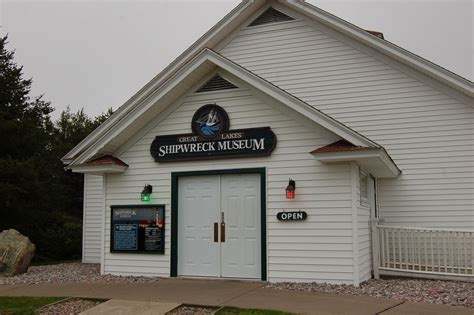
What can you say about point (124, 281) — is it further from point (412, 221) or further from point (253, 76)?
point (412, 221)

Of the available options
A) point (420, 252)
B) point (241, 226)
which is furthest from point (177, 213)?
point (420, 252)

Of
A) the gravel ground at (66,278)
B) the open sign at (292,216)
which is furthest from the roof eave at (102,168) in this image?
the open sign at (292,216)

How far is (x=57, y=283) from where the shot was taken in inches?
457

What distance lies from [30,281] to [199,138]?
5223mm

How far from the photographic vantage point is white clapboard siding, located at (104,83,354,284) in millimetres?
10602

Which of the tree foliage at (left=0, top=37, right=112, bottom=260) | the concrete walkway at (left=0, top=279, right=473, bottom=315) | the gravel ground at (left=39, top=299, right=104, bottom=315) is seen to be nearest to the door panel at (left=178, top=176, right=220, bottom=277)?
the concrete walkway at (left=0, top=279, right=473, bottom=315)

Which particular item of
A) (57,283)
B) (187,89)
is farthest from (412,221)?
(57,283)

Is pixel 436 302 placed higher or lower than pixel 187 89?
lower

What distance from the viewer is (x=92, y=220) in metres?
17.4

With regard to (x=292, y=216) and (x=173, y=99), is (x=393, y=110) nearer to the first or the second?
(x=292, y=216)

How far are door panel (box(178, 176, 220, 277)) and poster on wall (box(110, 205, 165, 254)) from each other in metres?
0.51

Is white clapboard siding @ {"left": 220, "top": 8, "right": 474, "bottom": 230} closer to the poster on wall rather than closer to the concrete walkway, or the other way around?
the concrete walkway

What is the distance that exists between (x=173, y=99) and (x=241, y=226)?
136 inches

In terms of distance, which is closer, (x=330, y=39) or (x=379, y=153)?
(x=379, y=153)
